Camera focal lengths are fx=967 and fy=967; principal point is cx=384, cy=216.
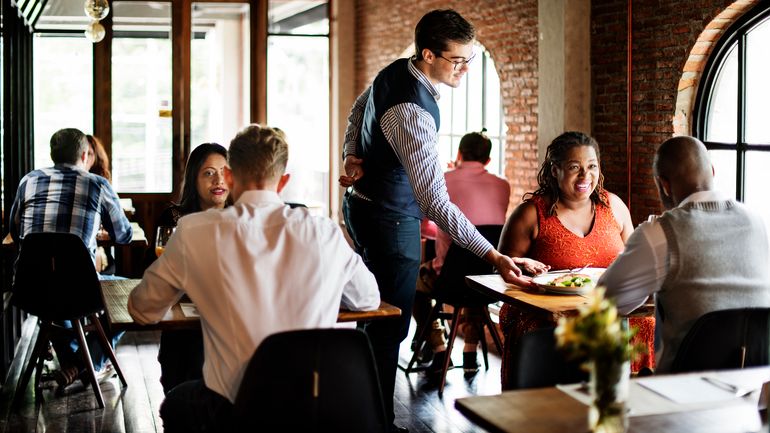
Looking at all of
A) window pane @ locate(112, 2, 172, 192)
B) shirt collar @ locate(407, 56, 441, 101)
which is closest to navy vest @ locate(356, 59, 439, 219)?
shirt collar @ locate(407, 56, 441, 101)

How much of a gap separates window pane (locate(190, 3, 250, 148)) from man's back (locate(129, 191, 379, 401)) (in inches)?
317

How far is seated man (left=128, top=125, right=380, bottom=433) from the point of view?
260cm

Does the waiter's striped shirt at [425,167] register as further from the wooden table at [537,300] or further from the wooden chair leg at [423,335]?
the wooden chair leg at [423,335]

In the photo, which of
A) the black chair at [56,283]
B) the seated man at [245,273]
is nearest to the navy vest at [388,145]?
the seated man at [245,273]

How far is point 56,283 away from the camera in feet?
16.9

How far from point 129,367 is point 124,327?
3346 mm

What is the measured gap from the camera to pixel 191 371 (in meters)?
4.06

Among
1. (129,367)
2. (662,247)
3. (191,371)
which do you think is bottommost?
(129,367)

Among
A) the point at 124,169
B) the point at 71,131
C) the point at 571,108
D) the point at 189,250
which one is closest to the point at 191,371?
the point at 189,250

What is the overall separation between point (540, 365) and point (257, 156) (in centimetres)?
99

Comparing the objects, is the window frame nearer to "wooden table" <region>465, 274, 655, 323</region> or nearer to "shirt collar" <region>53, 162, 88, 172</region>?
"wooden table" <region>465, 274, 655, 323</region>

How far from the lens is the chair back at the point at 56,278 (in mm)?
5059

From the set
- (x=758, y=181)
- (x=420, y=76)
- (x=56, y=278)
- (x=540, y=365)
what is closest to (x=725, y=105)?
(x=758, y=181)

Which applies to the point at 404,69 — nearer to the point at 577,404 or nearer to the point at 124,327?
the point at 124,327
